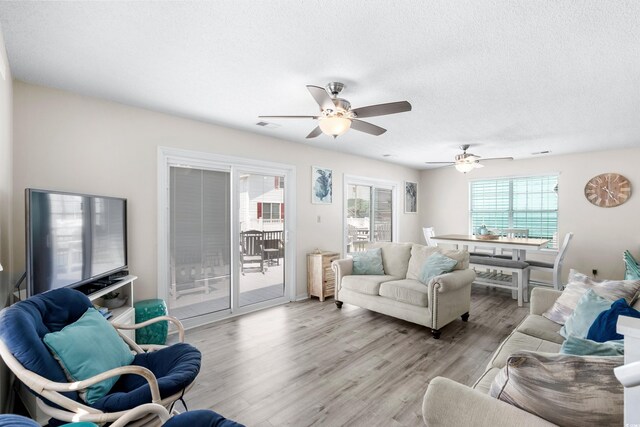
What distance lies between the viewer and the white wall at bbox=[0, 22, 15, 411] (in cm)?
191

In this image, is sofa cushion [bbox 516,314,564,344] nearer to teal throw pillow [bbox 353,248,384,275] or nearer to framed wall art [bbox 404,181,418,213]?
teal throw pillow [bbox 353,248,384,275]

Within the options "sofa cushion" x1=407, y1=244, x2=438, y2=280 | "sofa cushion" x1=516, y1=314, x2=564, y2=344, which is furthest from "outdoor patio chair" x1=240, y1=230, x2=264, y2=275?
"sofa cushion" x1=516, y1=314, x2=564, y2=344

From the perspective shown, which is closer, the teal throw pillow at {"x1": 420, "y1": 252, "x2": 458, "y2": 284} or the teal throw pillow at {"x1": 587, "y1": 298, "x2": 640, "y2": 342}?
the teal throw pillow at {"x1": 587, "y1": 298, "x2": 640, "y2": 342}

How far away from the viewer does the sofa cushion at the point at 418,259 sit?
3.88 metres

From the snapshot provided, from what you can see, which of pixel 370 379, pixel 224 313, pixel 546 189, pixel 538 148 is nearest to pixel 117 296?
pixel 224 313

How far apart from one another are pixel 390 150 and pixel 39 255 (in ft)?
15.7

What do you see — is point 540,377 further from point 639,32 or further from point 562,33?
point 639,32

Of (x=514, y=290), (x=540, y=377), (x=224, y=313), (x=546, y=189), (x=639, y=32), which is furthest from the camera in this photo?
(x=546, y=189)

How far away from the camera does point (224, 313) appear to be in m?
3.85

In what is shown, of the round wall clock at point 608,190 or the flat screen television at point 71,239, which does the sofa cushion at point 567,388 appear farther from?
the round wall clock at point 608,190

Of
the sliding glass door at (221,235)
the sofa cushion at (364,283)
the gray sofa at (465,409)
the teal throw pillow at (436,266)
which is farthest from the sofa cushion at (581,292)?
the sliding glass door at (221,235)

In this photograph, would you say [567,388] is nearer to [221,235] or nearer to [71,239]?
[71,239]

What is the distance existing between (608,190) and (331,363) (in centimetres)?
585

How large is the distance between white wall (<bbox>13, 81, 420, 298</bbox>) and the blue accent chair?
1.35 meters
